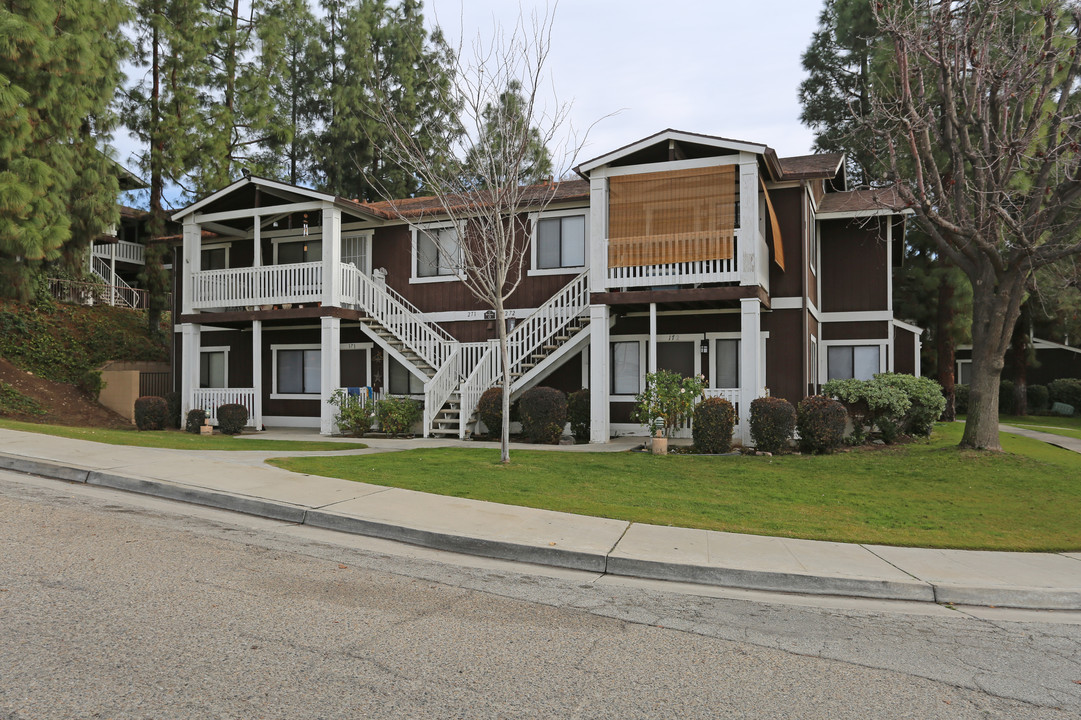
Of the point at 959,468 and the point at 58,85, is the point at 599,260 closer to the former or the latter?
the point at 959,468

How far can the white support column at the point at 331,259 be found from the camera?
1992 cm

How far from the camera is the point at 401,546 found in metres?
7.88

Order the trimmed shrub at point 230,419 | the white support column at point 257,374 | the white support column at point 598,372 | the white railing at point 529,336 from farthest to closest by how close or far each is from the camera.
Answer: the white support column at point 257,374, the trimmed shrub at point 230,419, the white railing at point 529,336, the white support column at point 598,372

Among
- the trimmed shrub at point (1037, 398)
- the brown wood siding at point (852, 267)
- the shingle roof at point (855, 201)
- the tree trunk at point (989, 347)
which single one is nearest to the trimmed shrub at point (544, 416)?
the tree trunk at point (989, 347)

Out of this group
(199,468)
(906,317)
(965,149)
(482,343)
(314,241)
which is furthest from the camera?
(906,317)

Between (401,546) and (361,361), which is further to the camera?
(361,361)

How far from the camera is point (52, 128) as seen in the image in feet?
81.6

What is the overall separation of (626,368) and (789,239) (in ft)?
16.7

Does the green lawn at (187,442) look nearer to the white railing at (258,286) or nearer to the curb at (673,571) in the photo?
the white railing at (258,286)

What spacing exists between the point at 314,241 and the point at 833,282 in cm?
1498

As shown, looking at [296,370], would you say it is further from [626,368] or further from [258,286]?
[626,368]

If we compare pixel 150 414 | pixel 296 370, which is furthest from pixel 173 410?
pixel 296 370

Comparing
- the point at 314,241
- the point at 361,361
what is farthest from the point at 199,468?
the point at 314,241

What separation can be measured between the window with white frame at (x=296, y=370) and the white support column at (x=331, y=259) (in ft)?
11.0
